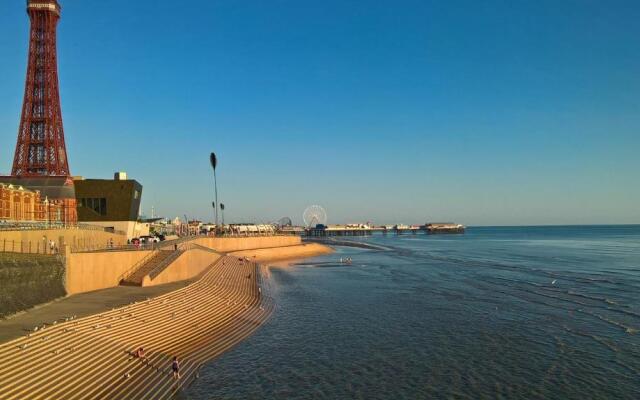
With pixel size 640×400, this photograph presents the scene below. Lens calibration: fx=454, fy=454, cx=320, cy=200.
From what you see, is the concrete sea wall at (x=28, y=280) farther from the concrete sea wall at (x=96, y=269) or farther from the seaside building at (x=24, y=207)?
the seaside building at (x=24, y=207)

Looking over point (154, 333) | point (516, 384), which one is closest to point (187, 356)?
point (154, 333)

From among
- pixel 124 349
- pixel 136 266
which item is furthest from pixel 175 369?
pixel 136 266

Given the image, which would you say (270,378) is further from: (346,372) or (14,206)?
(14,206)

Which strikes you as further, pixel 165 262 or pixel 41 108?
pixel 41 108

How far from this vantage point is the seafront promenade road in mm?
16156

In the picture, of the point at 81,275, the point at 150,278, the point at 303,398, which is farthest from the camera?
the point at 150,278

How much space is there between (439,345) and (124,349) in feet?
56.5

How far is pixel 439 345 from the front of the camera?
2689 centimetres

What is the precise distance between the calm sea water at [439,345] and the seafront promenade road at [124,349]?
4.79 feet

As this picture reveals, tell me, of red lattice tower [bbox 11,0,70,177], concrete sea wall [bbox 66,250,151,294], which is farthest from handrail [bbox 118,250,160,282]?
red lattice tower [bbox 11,0,70,177]

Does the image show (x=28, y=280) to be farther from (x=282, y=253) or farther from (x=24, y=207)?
(x=282, y=253)

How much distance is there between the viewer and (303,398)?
19125 mm

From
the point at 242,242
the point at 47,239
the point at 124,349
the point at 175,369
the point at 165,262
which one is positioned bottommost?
the point at 175,369

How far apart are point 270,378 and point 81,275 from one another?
16.3 meters
